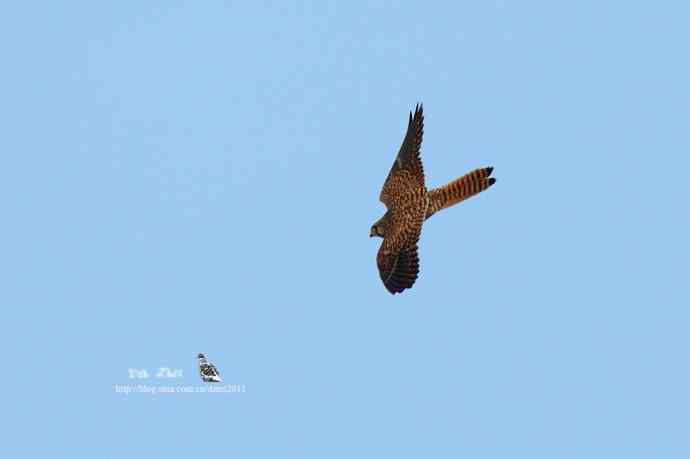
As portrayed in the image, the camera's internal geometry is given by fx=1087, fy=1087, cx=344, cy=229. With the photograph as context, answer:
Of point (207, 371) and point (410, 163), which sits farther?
point (207, 371)

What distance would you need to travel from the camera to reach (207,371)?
24.7m

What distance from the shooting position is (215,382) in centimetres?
2436

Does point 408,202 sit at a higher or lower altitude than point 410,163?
lower

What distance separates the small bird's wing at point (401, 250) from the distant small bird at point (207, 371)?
5.18m

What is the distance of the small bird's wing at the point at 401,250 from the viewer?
21453mm

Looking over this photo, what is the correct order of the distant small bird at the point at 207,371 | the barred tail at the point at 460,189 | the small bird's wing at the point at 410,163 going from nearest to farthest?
the barred tail at the point at 460,189
the small bird's wing at the point at 410,163
the distant small bird at the point at 207,371

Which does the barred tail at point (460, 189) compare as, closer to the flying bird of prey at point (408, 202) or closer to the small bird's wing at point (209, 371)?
the flying bird of prey at point (408, 202)

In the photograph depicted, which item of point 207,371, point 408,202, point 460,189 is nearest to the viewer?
point 460,189

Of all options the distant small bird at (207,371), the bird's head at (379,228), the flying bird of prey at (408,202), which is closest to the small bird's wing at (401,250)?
the flying bird of prey at (408,202)

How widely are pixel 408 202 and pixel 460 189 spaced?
119cm

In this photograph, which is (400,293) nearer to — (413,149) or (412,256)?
(412,256)

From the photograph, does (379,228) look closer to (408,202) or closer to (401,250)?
(408,202)

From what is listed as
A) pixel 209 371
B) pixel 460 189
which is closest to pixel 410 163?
pixel 460 189

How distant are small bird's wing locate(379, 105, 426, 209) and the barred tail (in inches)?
15.8
